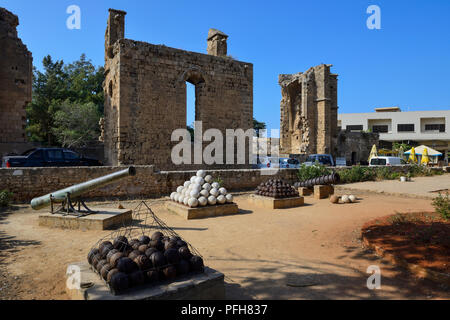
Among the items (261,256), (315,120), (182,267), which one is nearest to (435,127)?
(315,120)

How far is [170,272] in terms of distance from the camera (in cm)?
267

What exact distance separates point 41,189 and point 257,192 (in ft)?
21.4

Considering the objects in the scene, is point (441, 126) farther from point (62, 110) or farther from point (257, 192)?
point (62, 110)

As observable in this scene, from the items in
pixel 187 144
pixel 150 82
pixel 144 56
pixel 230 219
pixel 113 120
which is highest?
pixel 144 56

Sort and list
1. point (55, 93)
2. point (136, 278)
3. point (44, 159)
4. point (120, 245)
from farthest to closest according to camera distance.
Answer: point (55, 93)
point (44, 159)
point (120, 245)
point (136, 278)

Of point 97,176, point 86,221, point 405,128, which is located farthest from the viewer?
point 405,128

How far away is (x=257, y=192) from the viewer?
9133mm

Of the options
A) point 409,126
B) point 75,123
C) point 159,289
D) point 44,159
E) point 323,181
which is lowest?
point 159,289

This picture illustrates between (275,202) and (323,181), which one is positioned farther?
(323,181)

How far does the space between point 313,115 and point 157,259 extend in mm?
27907

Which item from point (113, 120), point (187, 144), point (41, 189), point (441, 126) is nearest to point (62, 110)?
point (113, 120)

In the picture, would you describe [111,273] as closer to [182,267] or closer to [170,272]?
[170,272]

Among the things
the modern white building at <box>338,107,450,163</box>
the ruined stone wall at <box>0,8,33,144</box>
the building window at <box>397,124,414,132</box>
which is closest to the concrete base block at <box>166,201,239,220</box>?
the ruined stone wall at <box>0,8,33,144</box>

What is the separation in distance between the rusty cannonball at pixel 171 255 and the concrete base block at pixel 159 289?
17cm
